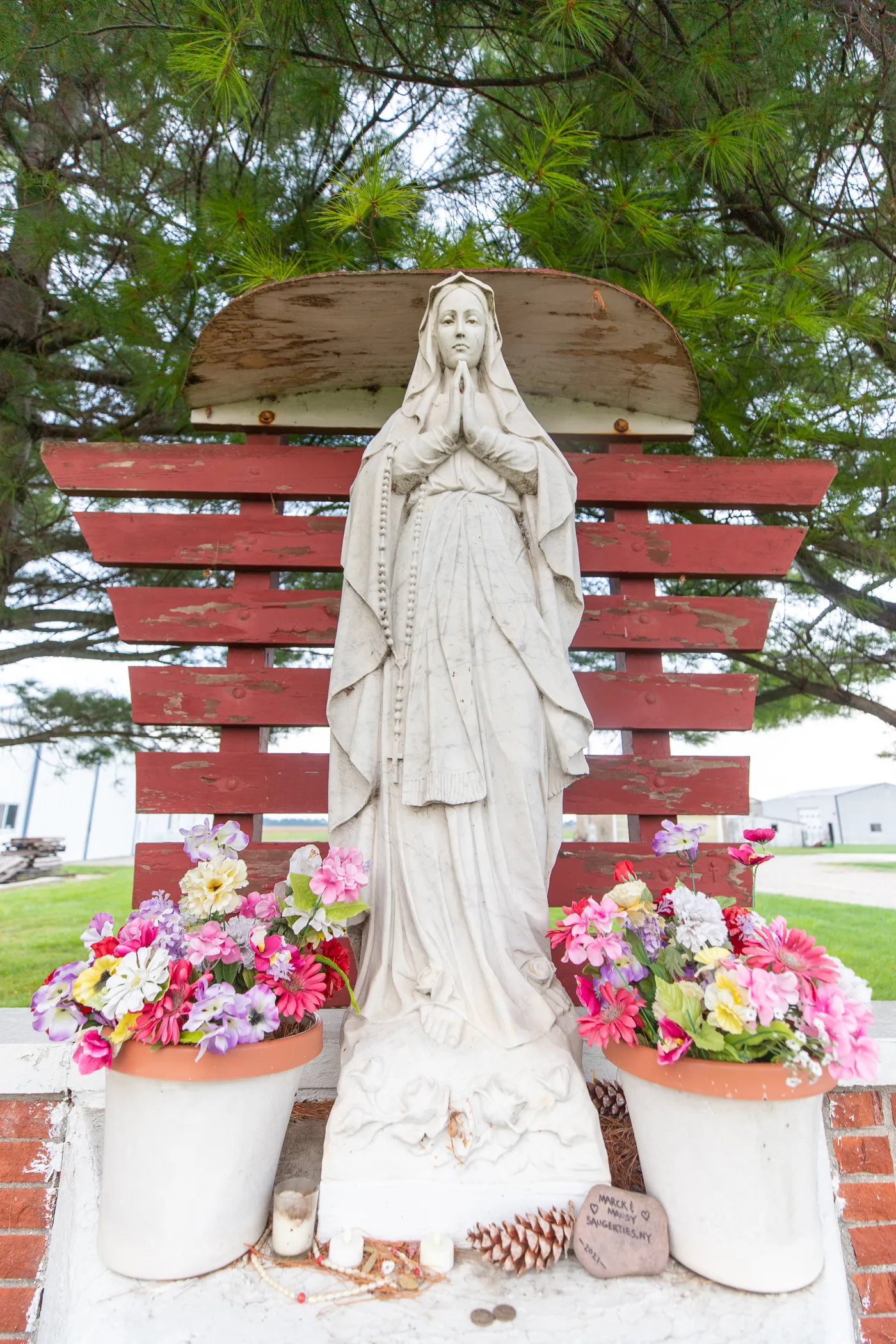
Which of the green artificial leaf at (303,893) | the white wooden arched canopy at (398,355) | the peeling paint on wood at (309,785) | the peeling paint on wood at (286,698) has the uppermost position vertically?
the white wooden arched canopy at (398,355)

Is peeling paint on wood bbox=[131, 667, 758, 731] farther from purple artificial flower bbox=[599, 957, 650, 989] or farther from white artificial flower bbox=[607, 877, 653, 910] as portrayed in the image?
purple artificial flower bbox=[599, 957, 650, 989]

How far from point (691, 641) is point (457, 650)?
135 centimetres

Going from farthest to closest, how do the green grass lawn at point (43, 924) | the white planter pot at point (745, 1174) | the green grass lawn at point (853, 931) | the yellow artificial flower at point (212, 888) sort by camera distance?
the green grass lawn at point (43, 924)
the green grass lawn at point (853, 931)
the yellow artificial flower at point (212, 888)
the white planter pot at point (745, 1174)

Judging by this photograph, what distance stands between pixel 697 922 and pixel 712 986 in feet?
0.66

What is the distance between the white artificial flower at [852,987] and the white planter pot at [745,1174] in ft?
0.48

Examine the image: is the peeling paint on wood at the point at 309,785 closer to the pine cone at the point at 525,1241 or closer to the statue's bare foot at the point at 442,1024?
the statue's bare foot at the point at 442,1024

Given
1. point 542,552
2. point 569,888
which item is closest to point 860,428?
point 542,552

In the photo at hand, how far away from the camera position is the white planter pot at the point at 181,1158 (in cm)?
139

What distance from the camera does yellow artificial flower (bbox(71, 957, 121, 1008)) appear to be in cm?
146

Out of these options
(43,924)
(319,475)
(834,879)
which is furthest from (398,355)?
(834,879)

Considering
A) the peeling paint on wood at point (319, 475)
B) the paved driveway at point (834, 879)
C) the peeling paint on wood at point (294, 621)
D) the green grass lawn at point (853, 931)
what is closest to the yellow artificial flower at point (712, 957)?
the peeling paint on wood at point (294, 621)

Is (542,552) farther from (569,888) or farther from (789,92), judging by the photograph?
(789,92)

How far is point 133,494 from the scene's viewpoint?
3.05 m

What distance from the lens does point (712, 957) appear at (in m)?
1.48
